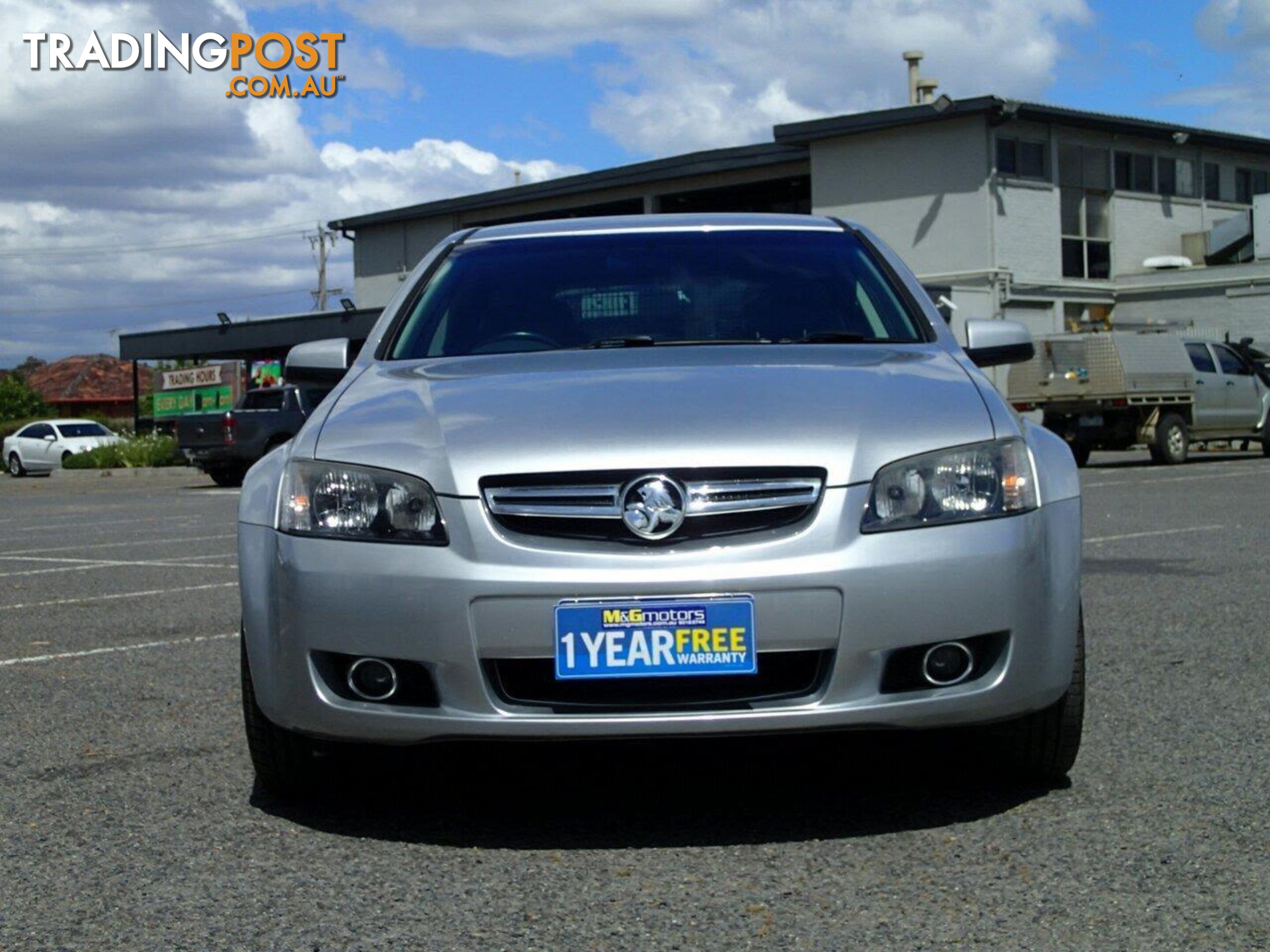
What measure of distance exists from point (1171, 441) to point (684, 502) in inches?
835

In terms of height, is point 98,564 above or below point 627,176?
below

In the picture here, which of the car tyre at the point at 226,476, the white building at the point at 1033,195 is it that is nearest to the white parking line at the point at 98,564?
the car tyre at the point at 226,476

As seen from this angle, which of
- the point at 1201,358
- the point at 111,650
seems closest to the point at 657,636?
the point at 111,650

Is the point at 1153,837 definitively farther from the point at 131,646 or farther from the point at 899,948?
the point at 131,646

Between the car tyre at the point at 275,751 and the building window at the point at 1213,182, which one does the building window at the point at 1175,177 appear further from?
the car tyre at the point at 275,751

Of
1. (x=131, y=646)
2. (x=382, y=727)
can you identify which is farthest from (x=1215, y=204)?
(x=382, y=727)

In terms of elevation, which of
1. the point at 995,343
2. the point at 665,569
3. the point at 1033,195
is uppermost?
the point at 1033,195

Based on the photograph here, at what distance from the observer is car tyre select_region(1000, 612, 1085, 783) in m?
3.93

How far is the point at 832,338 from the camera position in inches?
187

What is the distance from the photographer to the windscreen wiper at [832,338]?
4.73m

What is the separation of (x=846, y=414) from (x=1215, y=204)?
3793 centimetres

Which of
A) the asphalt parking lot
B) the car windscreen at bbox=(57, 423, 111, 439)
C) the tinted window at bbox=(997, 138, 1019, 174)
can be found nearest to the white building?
the tinted window at bbox=(997, 138, 1019, 174)

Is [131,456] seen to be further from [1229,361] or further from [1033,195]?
[1229,361]

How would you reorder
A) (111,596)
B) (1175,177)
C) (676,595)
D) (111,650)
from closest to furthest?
(676,595)
(111,650)
(111,596)
(1175,177)
